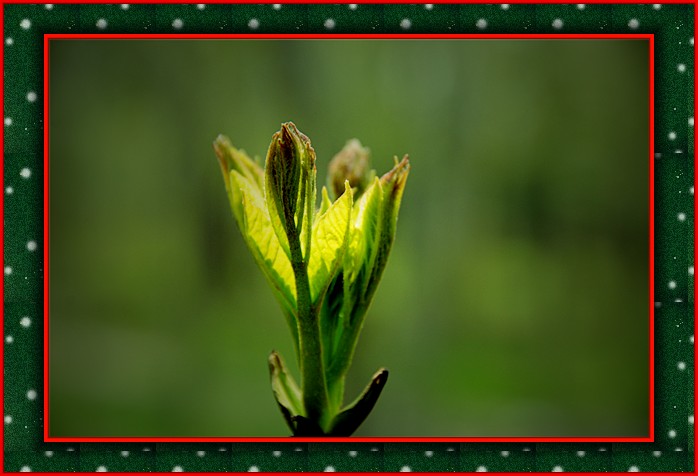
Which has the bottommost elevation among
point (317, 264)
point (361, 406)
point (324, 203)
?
point (361, 406)

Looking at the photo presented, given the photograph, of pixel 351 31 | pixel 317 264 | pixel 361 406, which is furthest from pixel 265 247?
pixel 351 31

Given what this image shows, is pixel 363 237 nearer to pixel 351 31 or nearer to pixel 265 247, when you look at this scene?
pixel 265 247

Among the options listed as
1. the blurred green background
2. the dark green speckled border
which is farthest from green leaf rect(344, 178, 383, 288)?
the blurred green background

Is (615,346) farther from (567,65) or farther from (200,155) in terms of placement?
(200,155)

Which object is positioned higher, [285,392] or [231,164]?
[231,164]

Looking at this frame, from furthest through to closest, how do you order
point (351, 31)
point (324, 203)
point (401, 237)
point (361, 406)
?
point (401, 237) < point (351, 31) < point (324, 203) < point (361, 406)

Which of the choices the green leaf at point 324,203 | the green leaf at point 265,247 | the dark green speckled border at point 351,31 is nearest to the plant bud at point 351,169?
the green leaf at point 324,203

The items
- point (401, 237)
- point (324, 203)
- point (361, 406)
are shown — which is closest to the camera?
point (361, 406)
